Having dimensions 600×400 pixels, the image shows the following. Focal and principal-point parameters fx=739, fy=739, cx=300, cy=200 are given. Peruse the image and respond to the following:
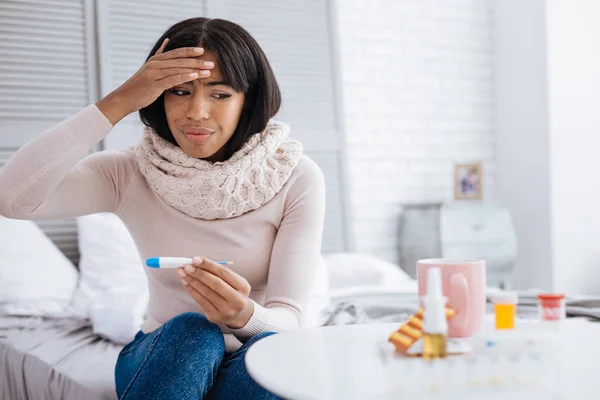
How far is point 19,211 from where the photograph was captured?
136cm

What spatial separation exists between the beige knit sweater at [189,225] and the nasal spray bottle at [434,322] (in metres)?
0.53

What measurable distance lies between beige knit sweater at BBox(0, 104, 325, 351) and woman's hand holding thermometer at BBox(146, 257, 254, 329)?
0.18 metres

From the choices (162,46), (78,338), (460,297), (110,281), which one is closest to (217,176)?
(162,46)

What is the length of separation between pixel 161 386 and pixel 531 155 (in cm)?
310

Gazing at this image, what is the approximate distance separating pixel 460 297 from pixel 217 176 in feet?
2.15

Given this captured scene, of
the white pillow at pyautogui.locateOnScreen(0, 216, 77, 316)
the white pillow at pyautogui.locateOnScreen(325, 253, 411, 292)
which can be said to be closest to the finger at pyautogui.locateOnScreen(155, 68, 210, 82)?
the white pillow at pyautogui.locateOnScreen(0, 216, 77, 316)

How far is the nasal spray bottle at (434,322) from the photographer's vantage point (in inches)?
32.8

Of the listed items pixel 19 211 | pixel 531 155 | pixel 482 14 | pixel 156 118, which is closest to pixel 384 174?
pixel 531 155

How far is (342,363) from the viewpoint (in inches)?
35.2

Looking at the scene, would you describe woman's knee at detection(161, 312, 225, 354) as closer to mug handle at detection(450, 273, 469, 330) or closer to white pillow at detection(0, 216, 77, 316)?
mug handle at detection(450, 273, 469, 330)

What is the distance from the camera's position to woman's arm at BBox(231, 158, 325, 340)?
1.40 metres

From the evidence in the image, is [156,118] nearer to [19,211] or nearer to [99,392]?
[19,211]

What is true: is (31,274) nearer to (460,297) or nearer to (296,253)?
(296,253)

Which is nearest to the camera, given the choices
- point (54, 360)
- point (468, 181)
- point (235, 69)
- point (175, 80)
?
point (175, 80)
